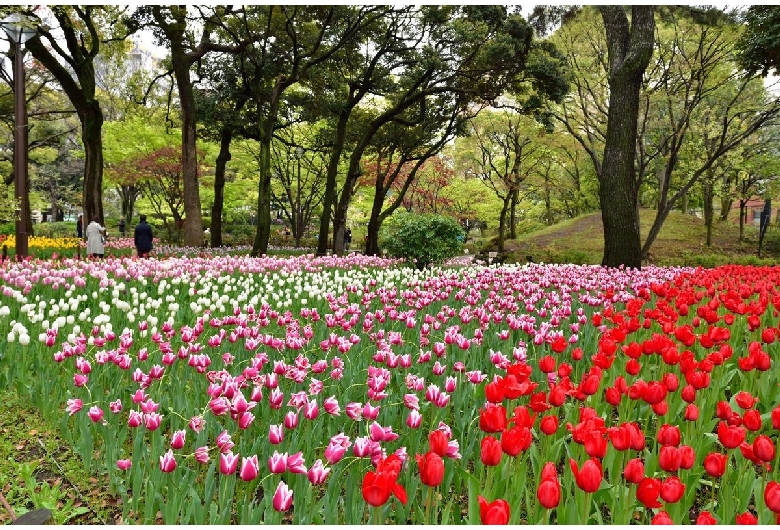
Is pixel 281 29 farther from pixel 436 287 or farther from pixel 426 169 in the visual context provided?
pixel 426 169

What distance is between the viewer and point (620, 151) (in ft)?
41.4

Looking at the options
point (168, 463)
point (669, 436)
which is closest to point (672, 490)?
point (669, 436)

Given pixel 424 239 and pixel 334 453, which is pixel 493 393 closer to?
pixel 334 453

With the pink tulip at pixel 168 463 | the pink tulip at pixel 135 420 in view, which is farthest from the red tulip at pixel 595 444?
the pink tulip at pixel 135 420

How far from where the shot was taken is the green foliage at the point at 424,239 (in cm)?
1597

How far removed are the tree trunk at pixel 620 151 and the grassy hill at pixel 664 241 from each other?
925 cm

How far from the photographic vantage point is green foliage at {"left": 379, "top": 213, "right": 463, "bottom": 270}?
52.4 feet

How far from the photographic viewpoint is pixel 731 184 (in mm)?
31422

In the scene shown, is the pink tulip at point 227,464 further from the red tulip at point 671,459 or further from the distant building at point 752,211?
the distant building at point 752,211

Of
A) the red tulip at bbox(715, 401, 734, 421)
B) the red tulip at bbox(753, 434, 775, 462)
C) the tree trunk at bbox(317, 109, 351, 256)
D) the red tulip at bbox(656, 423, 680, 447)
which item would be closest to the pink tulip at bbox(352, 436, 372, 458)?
the red tulip at bbox(656, 423, 680, 447)

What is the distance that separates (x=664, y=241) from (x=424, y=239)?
18558mm

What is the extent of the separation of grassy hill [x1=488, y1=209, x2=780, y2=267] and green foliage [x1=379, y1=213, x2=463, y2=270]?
6.40 m

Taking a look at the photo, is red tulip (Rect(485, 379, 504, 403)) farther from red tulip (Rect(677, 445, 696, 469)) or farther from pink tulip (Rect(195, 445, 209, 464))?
pink tulip (Rect(195, 445, 209, 464))

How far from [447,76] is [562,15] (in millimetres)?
4132
